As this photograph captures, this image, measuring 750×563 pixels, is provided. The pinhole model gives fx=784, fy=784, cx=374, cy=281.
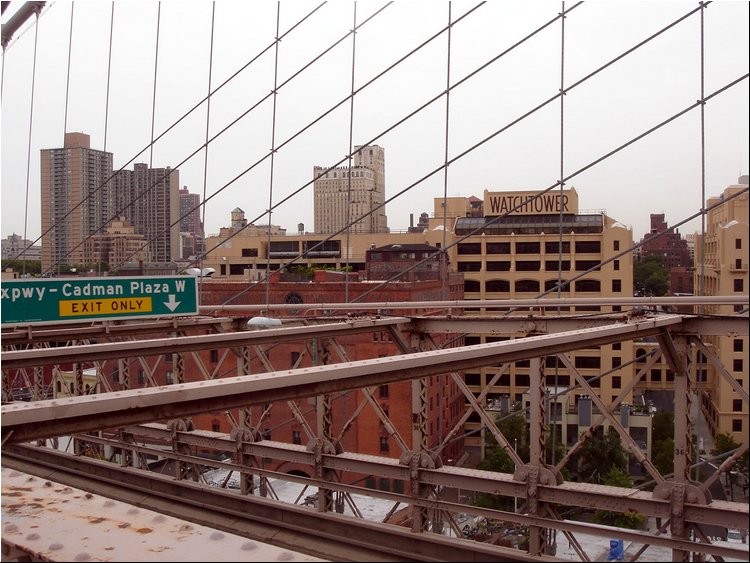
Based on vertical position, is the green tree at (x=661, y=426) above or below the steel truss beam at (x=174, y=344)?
below

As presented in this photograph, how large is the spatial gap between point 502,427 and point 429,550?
19916mm

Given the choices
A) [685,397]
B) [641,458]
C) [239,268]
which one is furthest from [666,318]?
[239,268]

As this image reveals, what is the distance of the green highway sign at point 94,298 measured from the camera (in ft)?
35.3

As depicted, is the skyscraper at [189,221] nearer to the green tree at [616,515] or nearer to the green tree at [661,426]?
the green tree at [616,515]

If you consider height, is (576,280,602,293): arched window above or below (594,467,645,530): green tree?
above

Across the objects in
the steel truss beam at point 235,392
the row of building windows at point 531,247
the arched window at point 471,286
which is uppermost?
the row of building windows at point 531,247

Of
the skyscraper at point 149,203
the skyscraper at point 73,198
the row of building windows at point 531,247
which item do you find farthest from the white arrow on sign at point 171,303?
the skyscraper at point 73,198

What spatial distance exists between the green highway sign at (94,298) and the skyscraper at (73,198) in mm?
11920

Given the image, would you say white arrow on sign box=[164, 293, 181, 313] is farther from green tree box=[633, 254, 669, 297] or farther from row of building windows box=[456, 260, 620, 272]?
row of building windows box=[456, 260, 620, 272]

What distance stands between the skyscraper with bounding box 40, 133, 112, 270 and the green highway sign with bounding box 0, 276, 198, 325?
11920 mm

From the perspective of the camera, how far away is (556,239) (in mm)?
18734

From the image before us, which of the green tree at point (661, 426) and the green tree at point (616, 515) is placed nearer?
the green tree at point (616, 515)

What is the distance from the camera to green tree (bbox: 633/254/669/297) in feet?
47.4

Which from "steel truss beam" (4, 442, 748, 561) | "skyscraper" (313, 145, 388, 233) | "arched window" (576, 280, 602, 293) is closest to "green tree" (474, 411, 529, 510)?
"arched window" (576, 280, 602, 293)
